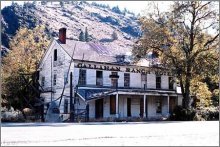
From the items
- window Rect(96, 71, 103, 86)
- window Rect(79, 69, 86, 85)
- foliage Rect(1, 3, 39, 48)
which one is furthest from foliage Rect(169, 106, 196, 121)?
foliage Rect(1, 3, 39, 48)

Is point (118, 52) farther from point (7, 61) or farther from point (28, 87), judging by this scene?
point (7, 61)

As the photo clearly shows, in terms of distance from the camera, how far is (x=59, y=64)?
44.2m

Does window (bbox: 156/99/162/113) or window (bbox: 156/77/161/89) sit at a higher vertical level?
window (bbox: 156/77/161/89)

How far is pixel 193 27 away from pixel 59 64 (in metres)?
14.1

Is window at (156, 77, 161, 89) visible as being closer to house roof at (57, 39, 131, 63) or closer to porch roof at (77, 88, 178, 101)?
porch roof at (77, 88, 178, 101)

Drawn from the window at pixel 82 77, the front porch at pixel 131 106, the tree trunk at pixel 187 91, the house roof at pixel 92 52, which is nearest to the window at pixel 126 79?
the front porch at pixel 131 106

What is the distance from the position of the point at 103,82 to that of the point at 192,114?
31.3 ft

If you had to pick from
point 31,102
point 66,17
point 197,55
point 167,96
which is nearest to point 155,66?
point 167,96

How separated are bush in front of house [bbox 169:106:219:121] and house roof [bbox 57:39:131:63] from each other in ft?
28.7

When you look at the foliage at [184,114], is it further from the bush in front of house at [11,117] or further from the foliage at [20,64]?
the foliage at [20,64]

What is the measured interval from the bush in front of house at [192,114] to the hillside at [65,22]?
68.0 m

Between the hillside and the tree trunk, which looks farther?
the hillside

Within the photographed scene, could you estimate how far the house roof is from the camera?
42306 millimetres

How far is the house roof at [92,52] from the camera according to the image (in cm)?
4231
